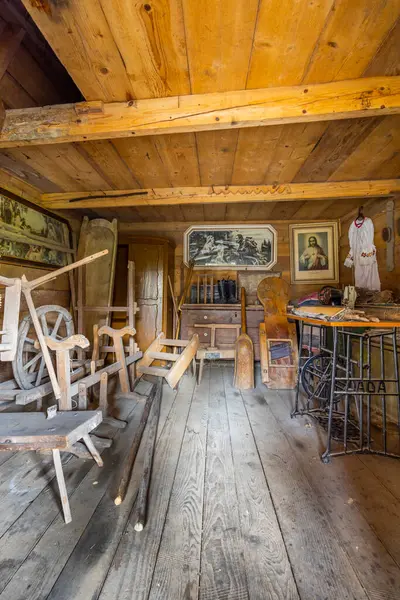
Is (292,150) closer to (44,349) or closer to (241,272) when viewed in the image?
(241,272)

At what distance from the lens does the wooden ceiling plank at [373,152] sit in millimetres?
1725

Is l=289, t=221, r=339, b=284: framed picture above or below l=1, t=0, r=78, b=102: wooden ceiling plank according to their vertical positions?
below

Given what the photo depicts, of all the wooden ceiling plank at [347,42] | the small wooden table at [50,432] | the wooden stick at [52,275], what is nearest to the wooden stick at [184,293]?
the wooden stick at [52,275]

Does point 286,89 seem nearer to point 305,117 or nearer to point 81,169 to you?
point 305,117

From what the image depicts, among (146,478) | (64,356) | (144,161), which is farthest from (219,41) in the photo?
(146,478)

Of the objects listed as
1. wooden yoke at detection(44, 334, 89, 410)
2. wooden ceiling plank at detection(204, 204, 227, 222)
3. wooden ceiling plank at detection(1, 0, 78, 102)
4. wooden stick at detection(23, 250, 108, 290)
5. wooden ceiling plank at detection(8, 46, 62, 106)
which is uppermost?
wooden ceiling plank at detection(1, 0, 78, 102)

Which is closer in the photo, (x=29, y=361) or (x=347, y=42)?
(x=347, y=42)

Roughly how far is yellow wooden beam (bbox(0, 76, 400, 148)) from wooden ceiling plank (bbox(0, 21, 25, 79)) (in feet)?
0.82

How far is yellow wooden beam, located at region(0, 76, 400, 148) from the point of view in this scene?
1.35 metres

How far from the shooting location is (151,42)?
1131 mm

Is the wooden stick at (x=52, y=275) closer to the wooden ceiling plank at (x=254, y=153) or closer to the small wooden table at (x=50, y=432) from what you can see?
the small wooden table at (x=50, y=432)

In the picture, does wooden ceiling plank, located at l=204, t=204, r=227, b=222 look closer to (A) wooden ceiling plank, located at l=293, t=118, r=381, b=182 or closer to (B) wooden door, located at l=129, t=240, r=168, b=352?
(B) wooden door, located at l=129, t=240, r=168, b=352

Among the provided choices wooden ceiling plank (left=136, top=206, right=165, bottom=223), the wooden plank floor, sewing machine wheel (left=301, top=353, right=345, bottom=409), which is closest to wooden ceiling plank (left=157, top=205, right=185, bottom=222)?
wooden ceiling plank (left=136, top=206, right=165, bottom=223)

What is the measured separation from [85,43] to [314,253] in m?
3.47
